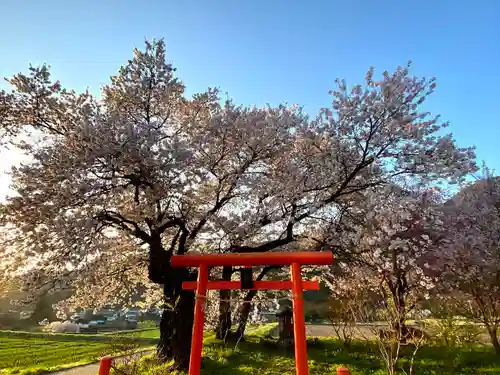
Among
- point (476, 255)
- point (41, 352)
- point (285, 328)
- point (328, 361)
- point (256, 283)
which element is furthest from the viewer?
point (41, 352)

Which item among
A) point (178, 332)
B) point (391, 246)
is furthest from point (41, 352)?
point (391, 246)

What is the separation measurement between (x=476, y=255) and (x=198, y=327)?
14.0 metres

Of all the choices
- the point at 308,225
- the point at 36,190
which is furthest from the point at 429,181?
the point at 36,190

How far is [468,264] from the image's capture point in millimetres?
14164

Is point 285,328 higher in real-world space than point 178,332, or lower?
higher

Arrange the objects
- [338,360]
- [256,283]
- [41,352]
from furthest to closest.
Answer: [41,352], [338,360], [256,283]

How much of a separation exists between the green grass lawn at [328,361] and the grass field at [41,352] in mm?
3478

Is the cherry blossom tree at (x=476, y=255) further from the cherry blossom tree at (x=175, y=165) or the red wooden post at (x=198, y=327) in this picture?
the red wooden post at (x=198, y=327)

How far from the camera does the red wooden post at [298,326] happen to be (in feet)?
13.8

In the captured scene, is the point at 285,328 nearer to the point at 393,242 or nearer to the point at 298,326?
the point at 393,242

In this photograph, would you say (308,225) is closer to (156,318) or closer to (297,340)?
(297,340)

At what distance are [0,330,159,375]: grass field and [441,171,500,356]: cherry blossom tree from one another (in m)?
12.8

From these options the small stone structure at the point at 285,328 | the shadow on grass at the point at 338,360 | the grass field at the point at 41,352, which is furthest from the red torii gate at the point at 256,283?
the small stone structure at the point at 285,328

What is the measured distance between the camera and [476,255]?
1417cm
